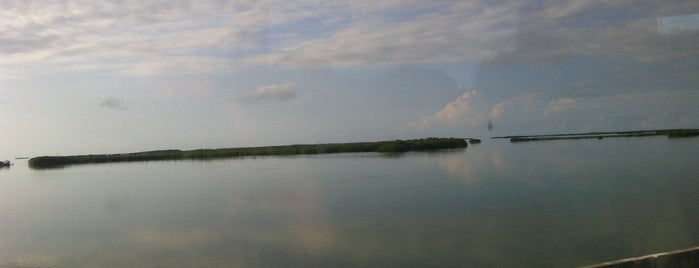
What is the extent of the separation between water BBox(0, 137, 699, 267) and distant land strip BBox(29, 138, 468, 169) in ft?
33.4

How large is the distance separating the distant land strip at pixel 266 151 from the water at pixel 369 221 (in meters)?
10.2

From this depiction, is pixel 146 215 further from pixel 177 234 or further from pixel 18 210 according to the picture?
pixel 18 210

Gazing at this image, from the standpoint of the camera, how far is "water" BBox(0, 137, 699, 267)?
189 inches

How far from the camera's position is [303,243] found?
5336mm

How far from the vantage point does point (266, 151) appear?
23.4 m

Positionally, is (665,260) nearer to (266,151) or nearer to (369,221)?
(369,221)

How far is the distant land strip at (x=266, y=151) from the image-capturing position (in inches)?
824

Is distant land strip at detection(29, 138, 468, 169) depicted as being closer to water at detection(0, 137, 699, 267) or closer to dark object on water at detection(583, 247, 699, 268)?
water at detection(0, 137, 699, 267)

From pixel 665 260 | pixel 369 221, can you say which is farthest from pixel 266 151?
pixel 665 260

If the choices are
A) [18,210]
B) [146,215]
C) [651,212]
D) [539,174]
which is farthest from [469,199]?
[18,210]

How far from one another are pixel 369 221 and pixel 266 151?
691 inches

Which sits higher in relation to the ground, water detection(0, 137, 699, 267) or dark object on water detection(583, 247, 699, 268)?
dark object on water detection(583, 247, 699, 268)

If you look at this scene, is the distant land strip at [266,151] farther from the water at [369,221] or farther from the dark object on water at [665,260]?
the dark object on water at [665,260]

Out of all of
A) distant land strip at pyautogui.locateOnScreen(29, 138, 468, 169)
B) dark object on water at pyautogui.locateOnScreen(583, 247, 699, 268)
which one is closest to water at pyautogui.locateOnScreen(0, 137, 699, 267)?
dark object on water at pyautogui.locateOnScreen(583, 247, 699, 268)
